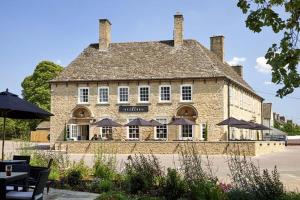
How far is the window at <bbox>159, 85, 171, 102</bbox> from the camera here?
130ft

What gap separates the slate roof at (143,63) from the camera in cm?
3969

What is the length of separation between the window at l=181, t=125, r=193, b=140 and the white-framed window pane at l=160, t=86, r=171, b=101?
A: 2.72 m

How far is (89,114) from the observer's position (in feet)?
134

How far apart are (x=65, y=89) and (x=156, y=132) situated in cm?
883

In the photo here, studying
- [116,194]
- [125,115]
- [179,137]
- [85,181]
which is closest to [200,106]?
[179,137]

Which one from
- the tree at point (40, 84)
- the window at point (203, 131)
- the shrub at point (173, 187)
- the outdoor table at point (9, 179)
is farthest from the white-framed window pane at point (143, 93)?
the outdoor table at point (9, 179)

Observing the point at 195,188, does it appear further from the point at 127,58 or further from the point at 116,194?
the point at 127,58

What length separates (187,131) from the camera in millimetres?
38688

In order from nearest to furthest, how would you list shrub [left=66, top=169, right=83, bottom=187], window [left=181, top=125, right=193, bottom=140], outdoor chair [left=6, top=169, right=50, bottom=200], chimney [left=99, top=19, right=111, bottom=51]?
1. outdoor chair [left=6, top=169, right=50, bottom=200]
2. shrub [left=66, top=169, right=83, bottom=187]
3. window [left=181, top=125, right=193, bottom=140]
4. chimney [left=99, top=19, right=111, bottom=51]

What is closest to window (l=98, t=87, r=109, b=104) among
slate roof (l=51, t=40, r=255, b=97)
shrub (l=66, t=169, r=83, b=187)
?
slate roof (l=51, t=40, r=255, b=97)

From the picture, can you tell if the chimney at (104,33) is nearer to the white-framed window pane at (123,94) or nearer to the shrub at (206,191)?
Answer: the white-framed window pane at (123,94)

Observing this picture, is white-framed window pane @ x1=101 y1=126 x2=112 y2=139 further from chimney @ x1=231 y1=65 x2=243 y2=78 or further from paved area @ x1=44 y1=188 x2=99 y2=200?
paved area @ x1=44 y1=188 x2=99 y2=200

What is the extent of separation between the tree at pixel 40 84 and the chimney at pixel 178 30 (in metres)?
27.6

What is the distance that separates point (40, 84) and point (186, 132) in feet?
109
